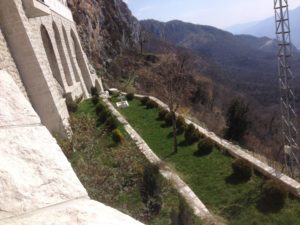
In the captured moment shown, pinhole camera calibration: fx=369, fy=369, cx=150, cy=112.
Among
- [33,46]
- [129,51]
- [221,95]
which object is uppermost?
[33,46]

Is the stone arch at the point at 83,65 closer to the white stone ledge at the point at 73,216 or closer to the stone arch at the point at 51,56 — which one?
the stone arch at the point at 51,56

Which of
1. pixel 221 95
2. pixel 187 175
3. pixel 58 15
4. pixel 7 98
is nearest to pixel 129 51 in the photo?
pixel 221 95

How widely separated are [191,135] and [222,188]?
208 inches

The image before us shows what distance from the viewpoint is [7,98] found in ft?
6.02

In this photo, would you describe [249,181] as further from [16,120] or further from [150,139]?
[16,120]

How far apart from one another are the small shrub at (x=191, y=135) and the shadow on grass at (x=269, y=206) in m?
6.04

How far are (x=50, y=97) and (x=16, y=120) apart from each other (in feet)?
36.8

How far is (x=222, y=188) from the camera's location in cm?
1071

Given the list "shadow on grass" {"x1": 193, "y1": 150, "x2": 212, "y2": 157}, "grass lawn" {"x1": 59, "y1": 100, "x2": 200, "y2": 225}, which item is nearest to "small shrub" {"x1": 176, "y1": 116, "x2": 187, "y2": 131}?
"shadow on grass" {"x1": 193, "y1": 150, "x2": 212, "y2": 157}

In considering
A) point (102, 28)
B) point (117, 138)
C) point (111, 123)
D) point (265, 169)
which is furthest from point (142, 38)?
point (265, 169)

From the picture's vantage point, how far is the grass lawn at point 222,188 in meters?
9.09

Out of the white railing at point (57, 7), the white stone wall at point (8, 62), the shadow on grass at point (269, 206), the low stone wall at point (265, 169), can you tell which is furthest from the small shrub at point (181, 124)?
the white railing at point (57, 7)

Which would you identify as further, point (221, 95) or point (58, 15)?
point (221, 95)

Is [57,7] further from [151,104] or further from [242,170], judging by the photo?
[242,170]
